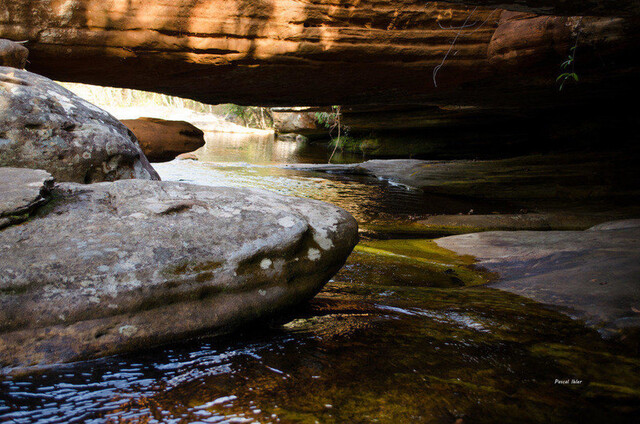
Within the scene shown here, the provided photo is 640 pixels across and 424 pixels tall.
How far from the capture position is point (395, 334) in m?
2.29

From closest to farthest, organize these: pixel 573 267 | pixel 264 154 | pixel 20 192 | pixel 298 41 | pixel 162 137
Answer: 1. pixel 20 192
2. pixel 573 267
3. pixel 298 41
4. pixel 162 137
5. pixel 264 154

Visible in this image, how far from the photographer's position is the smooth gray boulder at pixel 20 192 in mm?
2078

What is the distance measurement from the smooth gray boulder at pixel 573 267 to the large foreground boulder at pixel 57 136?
319cm

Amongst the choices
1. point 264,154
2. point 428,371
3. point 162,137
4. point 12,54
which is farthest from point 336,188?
point 264,154

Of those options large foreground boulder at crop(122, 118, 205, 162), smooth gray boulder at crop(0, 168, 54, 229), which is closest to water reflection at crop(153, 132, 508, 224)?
large foreground boulder at crop(122, 118, 205, 162)

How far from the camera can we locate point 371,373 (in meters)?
1.89

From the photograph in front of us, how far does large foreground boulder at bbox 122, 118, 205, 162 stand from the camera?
23.7 ft

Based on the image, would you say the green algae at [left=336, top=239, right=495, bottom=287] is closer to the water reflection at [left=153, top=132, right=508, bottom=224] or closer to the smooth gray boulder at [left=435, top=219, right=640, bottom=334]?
the smooth gray boulder at [left=435, top=219, right=640, bottom=334]

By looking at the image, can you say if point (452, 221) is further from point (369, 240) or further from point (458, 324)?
point (458, 324)

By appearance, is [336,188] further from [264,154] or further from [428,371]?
[264,154]

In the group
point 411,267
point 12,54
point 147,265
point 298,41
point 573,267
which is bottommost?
point 411,267

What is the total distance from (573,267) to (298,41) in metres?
3.81

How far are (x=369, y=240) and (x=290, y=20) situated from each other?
272 cm

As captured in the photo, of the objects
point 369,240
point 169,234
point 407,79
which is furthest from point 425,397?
point 407,79
